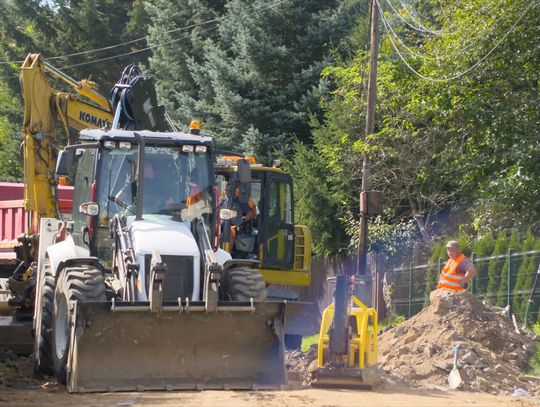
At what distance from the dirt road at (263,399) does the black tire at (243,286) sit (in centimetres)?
120

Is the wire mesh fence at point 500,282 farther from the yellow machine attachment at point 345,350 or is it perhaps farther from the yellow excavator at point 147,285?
the yellow excavator at point 147,285

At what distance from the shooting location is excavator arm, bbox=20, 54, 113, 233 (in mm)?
16516

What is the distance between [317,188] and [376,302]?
203 inches

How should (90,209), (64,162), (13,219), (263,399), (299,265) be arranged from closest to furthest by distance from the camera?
1. (263,399)
2. (90,209)
3. (64,162)
4. (13,219)
5. (299,265)

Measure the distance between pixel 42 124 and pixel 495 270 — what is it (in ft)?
34.3

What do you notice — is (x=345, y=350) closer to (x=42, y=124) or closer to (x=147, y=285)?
(x=147, y=285)

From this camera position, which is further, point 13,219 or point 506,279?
point 506,279

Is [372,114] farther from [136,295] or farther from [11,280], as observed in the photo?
[136,295]

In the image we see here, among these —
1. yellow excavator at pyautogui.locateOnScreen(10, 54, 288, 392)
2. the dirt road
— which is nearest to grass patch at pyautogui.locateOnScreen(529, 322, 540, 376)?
the dirt road

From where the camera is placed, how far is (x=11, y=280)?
54.5 ft

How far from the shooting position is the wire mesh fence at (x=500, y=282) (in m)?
21.1

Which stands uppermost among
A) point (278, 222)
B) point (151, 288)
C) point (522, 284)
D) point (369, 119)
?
point (369, 119)

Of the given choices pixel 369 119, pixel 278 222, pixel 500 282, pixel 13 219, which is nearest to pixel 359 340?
pixel 278 222

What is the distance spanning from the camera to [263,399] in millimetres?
12992
